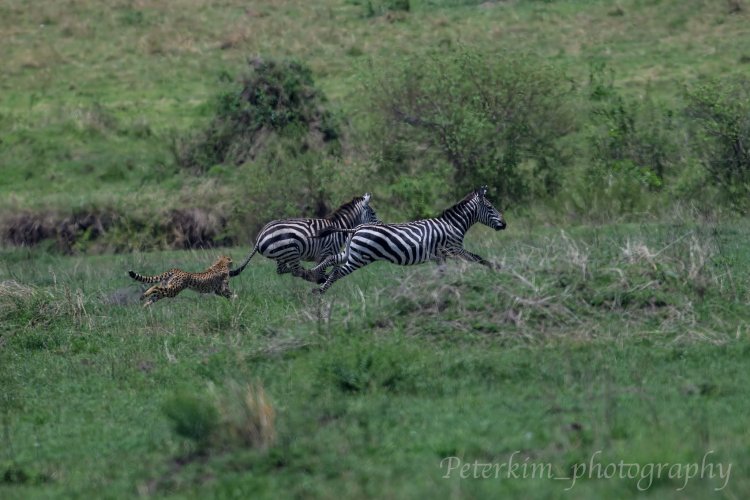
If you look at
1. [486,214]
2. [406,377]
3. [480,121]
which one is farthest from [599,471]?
[480,121]

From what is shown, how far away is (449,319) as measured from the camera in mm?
13875

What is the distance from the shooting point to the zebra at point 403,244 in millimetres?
17656

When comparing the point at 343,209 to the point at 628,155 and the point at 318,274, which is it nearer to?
the point at 318,274

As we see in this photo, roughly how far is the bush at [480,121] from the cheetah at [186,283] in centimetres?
1215

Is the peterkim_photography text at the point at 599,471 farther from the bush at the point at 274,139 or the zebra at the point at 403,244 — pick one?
the bush at the point at 274,139

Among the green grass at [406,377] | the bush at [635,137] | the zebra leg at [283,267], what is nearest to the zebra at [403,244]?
the green grass at [406,377]

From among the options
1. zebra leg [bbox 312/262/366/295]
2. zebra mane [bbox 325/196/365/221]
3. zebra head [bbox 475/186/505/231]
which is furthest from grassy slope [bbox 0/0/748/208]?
zebra leg [bbox 312/262/366/295]

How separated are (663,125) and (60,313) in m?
18.2

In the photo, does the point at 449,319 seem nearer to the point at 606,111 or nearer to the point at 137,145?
the point at 606,111

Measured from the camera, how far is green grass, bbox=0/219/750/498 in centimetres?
934

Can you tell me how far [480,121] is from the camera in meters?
28.8

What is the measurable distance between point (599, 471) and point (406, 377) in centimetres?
342

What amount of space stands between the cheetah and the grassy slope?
41.9ft

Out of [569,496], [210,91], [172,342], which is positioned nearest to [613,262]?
[172,342]
